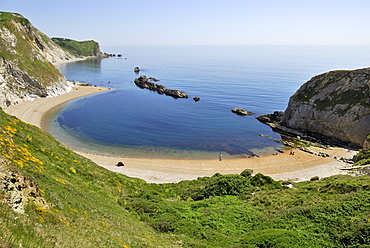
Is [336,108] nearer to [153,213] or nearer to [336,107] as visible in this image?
[336,107]

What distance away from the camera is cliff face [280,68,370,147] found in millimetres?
58344

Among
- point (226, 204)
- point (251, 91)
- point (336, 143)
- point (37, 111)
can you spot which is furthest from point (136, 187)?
point (251, 91)

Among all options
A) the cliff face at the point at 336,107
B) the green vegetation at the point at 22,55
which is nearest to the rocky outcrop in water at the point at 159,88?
the green vegetation at the point at 22,55

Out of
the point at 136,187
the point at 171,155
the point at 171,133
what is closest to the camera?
the point at 136,187

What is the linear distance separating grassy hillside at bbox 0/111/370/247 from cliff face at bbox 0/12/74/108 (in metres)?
68.6

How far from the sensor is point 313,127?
67625mm

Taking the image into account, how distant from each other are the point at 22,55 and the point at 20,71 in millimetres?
11438

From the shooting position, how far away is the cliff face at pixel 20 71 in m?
77.9

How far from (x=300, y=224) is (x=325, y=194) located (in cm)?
714

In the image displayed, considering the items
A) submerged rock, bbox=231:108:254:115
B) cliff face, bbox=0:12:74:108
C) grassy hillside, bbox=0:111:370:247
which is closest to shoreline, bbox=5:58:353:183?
grassy hillside, bbox=0:111:370:247

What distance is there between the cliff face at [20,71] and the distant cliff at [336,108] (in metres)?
87.6

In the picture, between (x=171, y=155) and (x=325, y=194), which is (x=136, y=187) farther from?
(x=171, y=155)

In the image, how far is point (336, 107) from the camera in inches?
2490

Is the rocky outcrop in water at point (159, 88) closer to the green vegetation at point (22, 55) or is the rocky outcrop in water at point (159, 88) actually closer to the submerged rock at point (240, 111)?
the submerged rock at point (240, 111)
